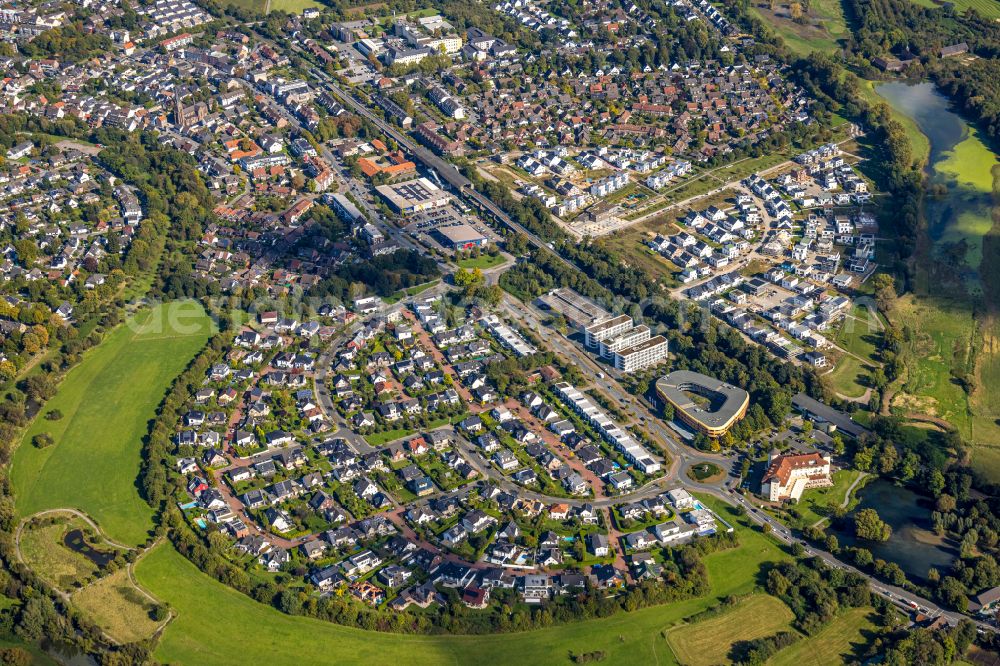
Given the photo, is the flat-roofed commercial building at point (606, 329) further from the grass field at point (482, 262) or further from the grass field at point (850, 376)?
the grass field at point (850, 376)

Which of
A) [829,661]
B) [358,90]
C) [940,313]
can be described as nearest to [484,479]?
[829,661]

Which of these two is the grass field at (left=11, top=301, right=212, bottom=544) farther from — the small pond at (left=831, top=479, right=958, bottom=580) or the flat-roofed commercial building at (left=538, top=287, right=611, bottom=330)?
the small pond at (left=831, top=479, right=958, bottom=580)

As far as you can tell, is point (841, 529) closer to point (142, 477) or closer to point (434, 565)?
point (434, 565)

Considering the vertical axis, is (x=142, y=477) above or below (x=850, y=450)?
below

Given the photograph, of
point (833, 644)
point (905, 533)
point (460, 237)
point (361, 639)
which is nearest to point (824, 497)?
point (905, 533)

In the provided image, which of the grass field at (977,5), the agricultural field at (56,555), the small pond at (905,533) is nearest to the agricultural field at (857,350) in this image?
the small pond at (905,533)

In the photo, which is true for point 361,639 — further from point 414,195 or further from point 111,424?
point 414,195
